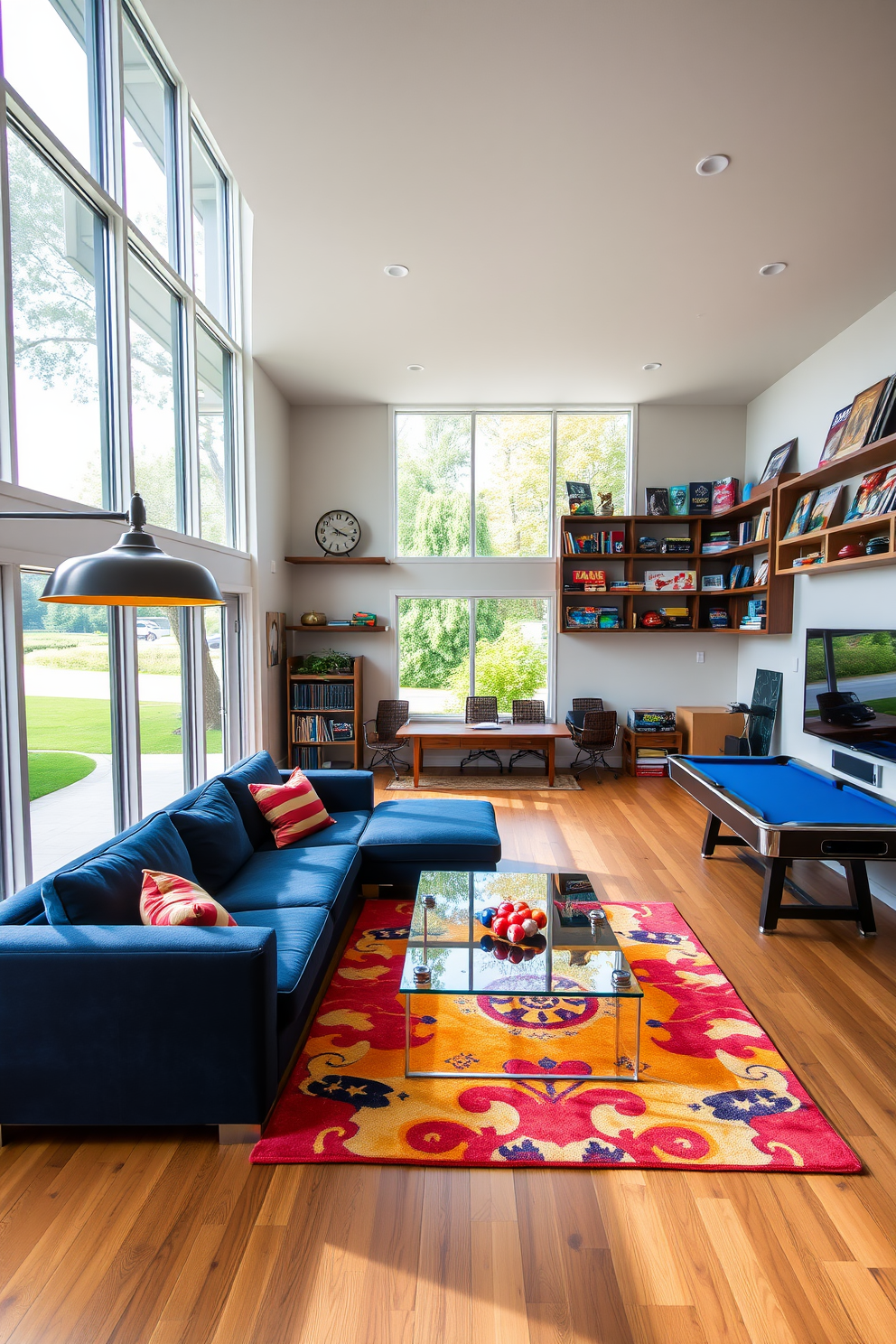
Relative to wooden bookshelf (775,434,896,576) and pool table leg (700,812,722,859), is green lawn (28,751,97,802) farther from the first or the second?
wooden bookshelf (775,434,896,576)

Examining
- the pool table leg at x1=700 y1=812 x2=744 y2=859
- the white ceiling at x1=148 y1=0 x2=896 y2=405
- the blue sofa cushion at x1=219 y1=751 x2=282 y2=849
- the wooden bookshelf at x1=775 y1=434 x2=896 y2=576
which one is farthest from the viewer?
the pool table leg at x1=700 y1=812 x2=744 y2=859

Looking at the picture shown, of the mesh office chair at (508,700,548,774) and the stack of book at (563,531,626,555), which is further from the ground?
the stack of book at (563,531,626,555)

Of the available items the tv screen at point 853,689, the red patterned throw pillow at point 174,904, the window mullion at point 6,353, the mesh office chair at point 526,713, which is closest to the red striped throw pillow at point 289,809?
the red patterned throw pillow at point 174,904

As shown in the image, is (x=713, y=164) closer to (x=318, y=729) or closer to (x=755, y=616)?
(x=755, y=616)

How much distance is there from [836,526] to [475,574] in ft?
11.7

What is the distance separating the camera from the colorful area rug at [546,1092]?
2.08m

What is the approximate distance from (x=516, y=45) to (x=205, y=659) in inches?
144

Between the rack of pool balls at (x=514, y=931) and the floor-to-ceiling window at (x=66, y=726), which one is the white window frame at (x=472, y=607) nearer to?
the floor-to-ceiling window at (x=66, y=726)

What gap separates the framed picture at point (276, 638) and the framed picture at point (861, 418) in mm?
4587

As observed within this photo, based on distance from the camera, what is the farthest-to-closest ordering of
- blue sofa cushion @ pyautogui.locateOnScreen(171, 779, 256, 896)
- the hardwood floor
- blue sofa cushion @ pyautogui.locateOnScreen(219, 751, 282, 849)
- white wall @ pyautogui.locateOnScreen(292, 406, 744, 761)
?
white wall @ pyautogui.locateOnScreen(292, 406, 744, 761) → blue sofa cushion @ pyautogui.locateOnScreen(219, 751, 282, 849) → blue sofa cushion @ pyautogui.locateOnScreen(171, 779, 256, 896) → the hardwood floor

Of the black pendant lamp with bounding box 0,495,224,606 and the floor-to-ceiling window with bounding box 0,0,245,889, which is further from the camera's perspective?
the floor-to-ceiling window with bounding box 0,0,245,889

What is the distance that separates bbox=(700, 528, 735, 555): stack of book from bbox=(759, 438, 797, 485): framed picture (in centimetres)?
64

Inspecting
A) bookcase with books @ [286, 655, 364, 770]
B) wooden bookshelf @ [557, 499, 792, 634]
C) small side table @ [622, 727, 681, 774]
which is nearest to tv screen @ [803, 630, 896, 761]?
wooden bookshelf @ [557, 499, 792, 634]

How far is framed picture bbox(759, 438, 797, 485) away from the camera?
592 cm
